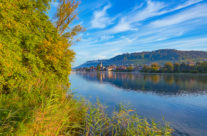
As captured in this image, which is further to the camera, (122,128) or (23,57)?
(23,57)

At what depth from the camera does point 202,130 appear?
9930mm

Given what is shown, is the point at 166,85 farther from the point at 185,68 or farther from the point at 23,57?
the point at 185,68

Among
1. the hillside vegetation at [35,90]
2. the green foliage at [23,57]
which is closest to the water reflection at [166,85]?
the hillside vegetation at [35,90]

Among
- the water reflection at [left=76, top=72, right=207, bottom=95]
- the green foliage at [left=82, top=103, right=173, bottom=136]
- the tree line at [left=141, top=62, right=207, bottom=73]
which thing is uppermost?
the tree line at [left=141, top=62, right=207, bottom=73]

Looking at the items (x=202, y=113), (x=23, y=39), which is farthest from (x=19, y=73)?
(x=202, y=113)

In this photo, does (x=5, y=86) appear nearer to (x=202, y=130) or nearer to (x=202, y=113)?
(x=202, y=130)

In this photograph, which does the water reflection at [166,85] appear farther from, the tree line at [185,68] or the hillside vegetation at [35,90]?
the tree line at [185,68]

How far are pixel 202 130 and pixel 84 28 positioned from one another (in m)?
20.7

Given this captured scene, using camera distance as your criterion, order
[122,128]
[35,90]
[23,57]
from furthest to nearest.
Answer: [23,57] → [122,128] → [35,90]

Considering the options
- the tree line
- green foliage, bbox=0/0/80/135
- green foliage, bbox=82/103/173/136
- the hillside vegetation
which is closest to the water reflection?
green foliage, bbox=82/103/173/136

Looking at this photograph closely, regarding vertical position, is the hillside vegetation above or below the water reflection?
above

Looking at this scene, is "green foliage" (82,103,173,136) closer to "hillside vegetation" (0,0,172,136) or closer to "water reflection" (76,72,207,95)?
"hillside vegetation" (0,0,172,136)

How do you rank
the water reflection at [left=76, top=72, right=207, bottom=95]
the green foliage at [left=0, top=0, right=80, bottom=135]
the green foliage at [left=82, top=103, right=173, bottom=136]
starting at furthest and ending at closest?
the water reflection at [left=76, top=72, right=207, bottom=95] < the green foliage at [left=82, top=103, right=173, bottom=136] < the green foliage at [left=0, top=0, right=80, bottom=135]

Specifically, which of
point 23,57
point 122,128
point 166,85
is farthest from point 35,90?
point 166,85
